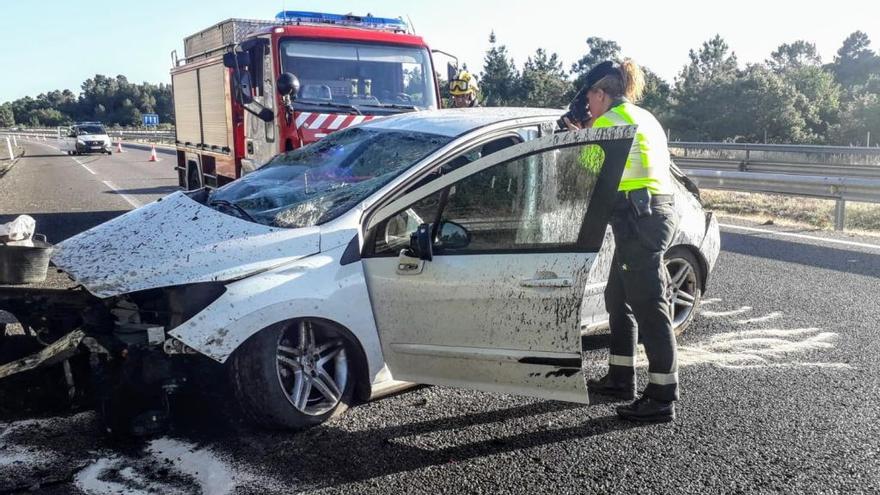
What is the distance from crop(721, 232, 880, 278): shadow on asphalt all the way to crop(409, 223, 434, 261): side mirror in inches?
214

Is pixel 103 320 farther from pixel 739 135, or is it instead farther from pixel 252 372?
pixel 739 135

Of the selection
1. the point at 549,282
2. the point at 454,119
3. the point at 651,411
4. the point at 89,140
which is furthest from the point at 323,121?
the point at 89,140

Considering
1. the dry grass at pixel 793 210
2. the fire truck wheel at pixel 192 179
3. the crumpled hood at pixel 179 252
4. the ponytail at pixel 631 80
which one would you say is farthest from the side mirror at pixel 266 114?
the dry grass at pixel 793 210

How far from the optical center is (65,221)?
11.6 m

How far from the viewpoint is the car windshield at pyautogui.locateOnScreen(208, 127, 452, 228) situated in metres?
4.14

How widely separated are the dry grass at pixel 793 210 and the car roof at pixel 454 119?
7.50 m

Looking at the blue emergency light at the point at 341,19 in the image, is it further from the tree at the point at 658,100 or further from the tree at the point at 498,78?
the tree at the point at 658,100

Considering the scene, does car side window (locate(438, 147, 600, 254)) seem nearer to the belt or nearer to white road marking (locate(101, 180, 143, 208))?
the belt

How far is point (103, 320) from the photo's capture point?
374 centimetres

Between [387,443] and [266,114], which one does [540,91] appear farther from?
[387,443]

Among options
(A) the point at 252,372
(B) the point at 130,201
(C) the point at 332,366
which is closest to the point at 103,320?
(A) the point at 252,372

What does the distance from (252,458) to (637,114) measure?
2534 millimetres

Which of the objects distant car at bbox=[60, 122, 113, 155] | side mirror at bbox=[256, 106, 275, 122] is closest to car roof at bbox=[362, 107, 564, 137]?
side mirror at bbox=[256, 106, 275, 122]

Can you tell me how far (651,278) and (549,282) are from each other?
0.67m
